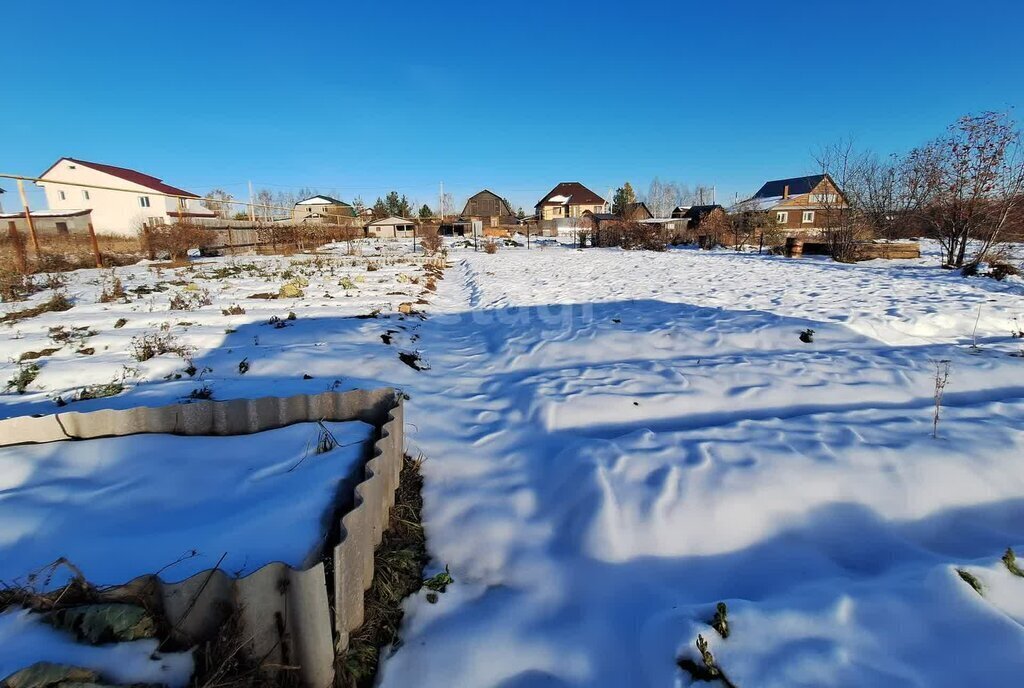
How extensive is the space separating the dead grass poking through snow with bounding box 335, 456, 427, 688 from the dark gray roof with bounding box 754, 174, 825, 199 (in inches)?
1852

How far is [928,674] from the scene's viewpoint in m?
1.52

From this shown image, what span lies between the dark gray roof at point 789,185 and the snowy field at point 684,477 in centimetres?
4177

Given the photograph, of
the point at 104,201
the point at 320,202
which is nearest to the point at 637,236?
the point at 104,201

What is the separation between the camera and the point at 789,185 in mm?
42656

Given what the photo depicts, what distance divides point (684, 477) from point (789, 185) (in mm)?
49774

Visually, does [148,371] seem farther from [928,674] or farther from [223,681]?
[928,674]


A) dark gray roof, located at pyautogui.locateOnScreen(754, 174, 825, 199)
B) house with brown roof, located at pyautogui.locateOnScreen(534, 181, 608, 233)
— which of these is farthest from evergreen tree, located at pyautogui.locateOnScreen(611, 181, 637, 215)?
dark gray roof, located at pyautogui.locateOnScreen(754, 174, 825, 199)

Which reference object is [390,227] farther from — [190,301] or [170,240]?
[190,301]

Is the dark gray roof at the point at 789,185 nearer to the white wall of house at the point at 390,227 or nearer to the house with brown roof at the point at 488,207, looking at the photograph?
the house with brown roof at the point at 488,207

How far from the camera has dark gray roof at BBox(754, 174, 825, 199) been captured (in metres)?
40.7

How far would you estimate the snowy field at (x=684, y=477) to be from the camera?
5.59 ft

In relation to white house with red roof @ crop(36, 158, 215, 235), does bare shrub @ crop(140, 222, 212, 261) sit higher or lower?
lower

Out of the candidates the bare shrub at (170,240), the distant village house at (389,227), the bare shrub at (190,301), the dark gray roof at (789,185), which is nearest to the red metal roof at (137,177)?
the distant village house at (389,227)

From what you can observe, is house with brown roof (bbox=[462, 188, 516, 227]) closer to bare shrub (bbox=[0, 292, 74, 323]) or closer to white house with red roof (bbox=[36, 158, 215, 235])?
white house with red roof (bbox=[36, 158, 215, 235])
